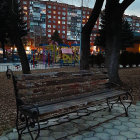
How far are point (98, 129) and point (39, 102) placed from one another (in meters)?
1.32

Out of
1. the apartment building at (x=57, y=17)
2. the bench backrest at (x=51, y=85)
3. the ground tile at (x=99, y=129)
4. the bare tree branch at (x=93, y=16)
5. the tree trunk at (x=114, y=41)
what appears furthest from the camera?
the apartment building at (x=57, y=17)

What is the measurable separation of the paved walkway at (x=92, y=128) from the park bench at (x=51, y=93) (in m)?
0.28

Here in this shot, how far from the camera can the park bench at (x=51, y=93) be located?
10.3 feet

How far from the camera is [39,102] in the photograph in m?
3.62

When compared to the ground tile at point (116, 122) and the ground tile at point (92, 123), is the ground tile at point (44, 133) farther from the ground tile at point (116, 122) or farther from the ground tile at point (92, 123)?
the ground tile at point (116, 122)

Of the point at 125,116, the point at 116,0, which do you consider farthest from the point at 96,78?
the point at 116,0

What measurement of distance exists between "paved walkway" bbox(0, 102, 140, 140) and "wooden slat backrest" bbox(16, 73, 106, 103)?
0.61 m

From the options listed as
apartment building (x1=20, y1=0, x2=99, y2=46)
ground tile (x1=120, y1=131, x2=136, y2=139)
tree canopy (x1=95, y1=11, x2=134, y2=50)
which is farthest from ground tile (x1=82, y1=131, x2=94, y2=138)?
apartment building (x1=20, y1=0, x2=99, y2=46)

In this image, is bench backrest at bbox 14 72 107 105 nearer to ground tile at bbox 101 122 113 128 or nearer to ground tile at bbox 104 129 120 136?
ground tile at bbox 101 122 113 128

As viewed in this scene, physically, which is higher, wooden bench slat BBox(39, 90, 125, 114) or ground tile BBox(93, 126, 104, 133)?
wooden bench slat BBox(39, 90, 125, 114)

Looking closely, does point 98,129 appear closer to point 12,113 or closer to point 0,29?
point 12,113

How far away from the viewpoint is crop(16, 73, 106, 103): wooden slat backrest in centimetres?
337

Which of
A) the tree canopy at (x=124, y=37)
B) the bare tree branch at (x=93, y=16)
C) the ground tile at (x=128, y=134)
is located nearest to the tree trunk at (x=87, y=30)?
the bare tree branch at (x=93, y=16)

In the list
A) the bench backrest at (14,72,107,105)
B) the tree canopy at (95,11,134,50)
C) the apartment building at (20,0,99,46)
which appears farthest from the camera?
the apartment building at (20,0,99,46)
